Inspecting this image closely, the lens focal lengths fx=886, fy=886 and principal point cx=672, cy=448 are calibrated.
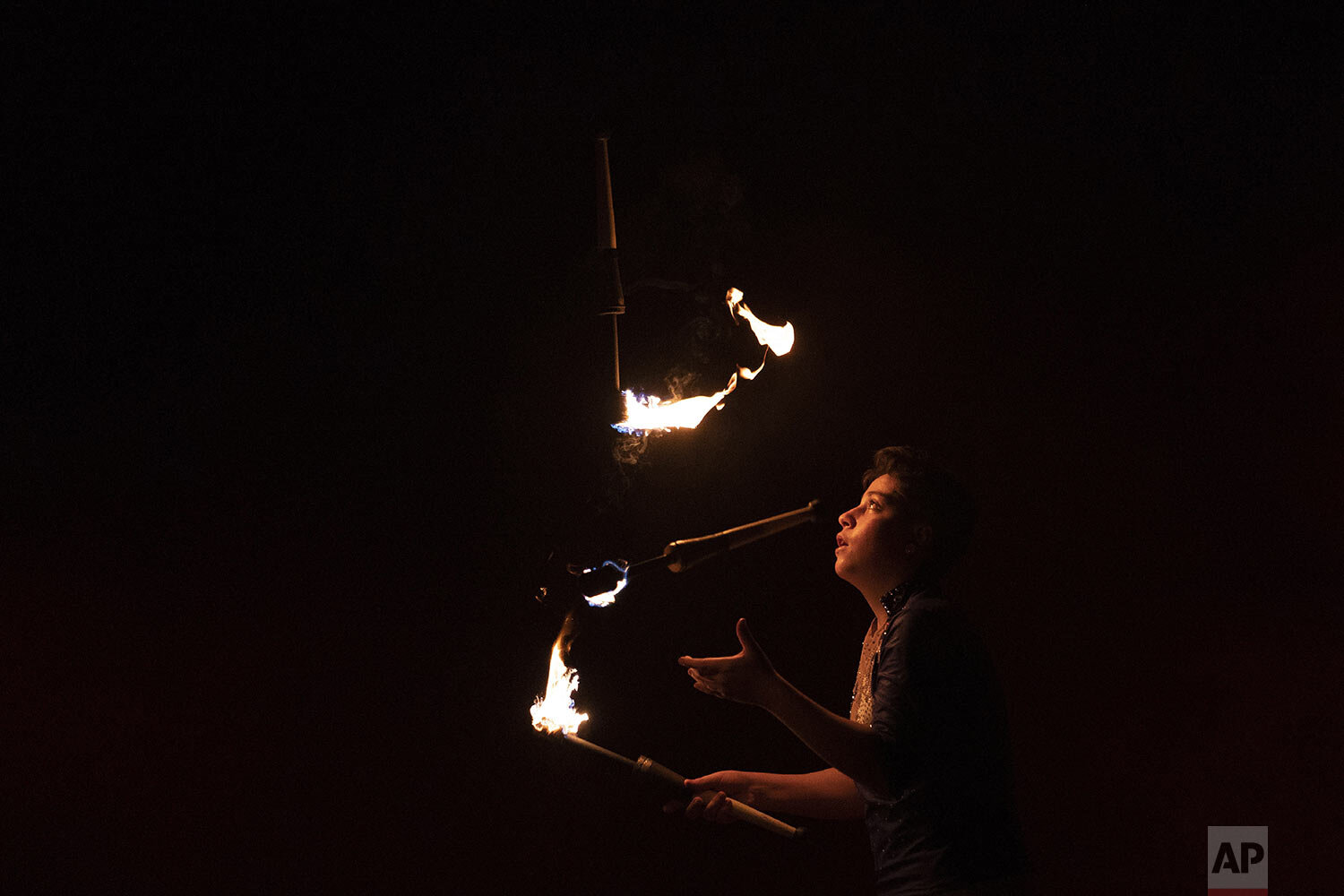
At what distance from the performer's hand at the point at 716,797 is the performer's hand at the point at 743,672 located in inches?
17.2

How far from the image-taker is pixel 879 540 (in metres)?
2.24

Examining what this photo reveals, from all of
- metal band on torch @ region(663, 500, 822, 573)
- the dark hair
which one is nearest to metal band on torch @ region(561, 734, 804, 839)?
metal band on torch @ region(663, 500, 822, 573)

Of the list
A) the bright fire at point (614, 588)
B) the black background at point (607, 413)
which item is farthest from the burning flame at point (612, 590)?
the black background at point (607, 413)

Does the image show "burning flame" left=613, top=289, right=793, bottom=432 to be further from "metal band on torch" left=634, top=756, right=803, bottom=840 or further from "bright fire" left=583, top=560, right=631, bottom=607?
"metal band on torch" left=634, top=756, right=803, bottom=840

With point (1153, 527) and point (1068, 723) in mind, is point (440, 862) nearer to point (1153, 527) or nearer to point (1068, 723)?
point (1068, 723)

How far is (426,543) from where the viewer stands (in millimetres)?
2721

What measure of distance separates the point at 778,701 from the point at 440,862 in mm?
1332

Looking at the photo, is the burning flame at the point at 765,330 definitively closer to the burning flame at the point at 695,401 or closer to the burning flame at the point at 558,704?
the burning flame at the point at 695,401

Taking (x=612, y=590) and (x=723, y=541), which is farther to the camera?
(x=612, y=590)

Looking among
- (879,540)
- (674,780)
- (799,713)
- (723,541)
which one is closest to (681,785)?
(674,780)

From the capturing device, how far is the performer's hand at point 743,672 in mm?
1989

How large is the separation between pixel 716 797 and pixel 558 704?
49 centimetres

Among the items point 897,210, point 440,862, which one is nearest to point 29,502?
point 440,862

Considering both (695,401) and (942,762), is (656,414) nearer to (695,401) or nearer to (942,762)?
(695,401)
